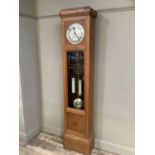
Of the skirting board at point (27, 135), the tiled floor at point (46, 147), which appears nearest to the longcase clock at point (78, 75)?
the tiled floor at point (46, 147)

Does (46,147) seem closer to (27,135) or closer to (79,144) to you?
(27,135)

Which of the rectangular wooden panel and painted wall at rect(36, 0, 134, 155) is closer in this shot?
painted wall at rect(36, 0, 134, 155)

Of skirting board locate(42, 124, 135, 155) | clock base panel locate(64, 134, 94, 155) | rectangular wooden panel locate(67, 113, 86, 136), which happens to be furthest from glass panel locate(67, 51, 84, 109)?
skirting board locate(42, 124, 135, 155)

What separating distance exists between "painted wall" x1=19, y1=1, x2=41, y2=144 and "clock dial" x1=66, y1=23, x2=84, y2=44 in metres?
0.68

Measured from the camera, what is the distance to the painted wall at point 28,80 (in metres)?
2.39

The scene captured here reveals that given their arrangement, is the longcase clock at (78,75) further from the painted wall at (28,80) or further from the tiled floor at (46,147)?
the painted wall at (28,80)

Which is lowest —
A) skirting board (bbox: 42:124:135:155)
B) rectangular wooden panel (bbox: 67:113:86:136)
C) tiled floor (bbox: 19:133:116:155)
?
tiled floor (bbox: 19:133:116:155)

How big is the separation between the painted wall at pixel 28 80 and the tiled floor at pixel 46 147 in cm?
12

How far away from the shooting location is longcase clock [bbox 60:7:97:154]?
6.55 feet

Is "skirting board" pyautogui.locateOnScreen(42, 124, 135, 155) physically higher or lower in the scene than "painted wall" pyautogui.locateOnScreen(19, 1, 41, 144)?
lower

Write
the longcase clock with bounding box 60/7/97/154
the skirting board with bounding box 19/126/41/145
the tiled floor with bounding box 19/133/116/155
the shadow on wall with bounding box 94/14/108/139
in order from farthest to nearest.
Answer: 1. the skirting board with bounding box 19/126/41/145
2. the tiled floor with bounding box 19/133/116/155
3. the shadow on wall with bounding box 94/14/108/139
4. the longcase clock with bounding box 60/7/97/154

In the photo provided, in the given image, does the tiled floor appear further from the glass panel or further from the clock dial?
the clock dial

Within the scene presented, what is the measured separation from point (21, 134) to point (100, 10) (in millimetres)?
2030
